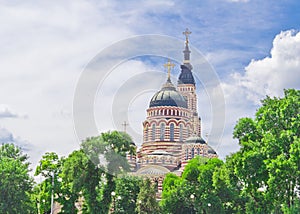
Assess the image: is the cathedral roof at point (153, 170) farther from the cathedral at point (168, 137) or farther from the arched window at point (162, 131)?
the arched window at point (162, 131)

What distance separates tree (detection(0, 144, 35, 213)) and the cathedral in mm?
37373

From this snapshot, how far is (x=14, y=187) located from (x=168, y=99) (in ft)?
163

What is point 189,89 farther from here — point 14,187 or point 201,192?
point 14,187

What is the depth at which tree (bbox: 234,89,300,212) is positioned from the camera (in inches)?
1136

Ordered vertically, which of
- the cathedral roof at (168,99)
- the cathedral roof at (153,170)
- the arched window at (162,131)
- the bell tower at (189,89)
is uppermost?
the bell tower at (189,89)

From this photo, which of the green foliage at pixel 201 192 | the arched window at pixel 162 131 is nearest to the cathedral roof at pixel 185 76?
the arched window at pixel 162 131

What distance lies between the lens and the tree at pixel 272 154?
2884 cm

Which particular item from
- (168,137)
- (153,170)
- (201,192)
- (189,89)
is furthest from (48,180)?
(189,89)

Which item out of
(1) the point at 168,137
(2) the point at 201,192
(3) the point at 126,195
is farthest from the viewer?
(1) the point at 168,137

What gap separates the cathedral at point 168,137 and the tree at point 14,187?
3737 centimetres

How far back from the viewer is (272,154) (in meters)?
30.2

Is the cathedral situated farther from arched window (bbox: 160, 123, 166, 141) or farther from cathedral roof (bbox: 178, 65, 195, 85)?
cathedral roof (bbox: 178, 65, 195, 85)

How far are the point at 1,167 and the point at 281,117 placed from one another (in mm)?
21490

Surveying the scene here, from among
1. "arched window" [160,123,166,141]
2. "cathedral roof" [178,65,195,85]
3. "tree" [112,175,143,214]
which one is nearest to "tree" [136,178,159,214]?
"tree" [112,175,143,214]
